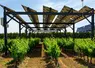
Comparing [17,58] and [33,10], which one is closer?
[17,58]

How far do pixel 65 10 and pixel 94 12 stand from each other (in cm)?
206

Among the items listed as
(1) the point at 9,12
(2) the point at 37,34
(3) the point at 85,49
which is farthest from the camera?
(2) the point at 37,34

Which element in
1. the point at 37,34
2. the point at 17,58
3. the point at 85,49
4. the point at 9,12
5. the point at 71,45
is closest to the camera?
the point at 17,58

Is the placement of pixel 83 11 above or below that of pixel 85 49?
above

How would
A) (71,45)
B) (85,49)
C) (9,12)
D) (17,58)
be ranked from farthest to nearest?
(71,45) < (9,12) < (85,49) < (17,58)

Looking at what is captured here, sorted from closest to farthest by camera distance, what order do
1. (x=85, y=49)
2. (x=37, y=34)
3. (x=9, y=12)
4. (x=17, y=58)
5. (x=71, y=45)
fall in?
(x=17, y=58), (x=85, y=49), (x=9, y=12), (x=71, y=45), (x=37, y=34)

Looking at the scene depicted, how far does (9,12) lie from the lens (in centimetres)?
1873

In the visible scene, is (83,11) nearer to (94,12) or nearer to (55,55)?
(94,12)

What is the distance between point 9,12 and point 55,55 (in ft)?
21.4

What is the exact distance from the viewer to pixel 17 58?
13203 mm

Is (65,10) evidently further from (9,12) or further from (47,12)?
(9,12)

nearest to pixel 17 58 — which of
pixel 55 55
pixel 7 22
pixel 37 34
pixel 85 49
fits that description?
pixel 55 55

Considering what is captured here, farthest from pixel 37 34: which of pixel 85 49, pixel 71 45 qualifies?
pixel 85 49

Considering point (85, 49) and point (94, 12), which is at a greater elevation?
point (94, 12)
